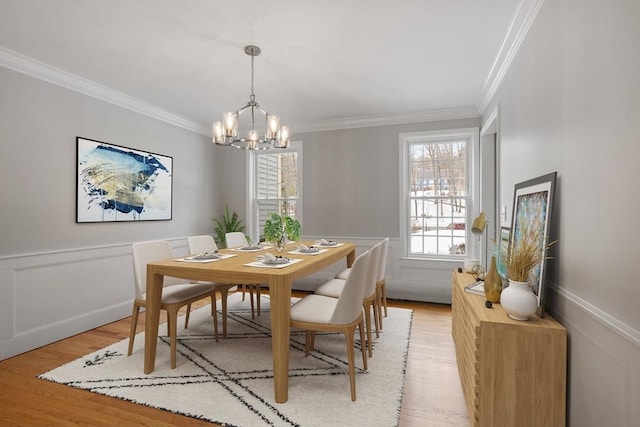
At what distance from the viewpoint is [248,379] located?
2.35 metres

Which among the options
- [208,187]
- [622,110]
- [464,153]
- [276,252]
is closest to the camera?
[622,110]

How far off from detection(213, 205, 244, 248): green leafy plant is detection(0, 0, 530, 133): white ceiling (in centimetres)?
197

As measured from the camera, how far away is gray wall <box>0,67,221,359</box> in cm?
279

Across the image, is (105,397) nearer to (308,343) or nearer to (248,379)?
(248,379)

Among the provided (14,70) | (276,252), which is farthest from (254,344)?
(14,70)

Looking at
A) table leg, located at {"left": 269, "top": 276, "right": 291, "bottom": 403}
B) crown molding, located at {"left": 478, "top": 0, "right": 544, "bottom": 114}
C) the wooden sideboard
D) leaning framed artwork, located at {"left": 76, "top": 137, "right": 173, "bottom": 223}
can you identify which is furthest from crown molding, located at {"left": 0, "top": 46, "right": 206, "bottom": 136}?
the wooden sideboard

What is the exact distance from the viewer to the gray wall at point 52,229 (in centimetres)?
279

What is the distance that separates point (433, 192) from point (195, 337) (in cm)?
345

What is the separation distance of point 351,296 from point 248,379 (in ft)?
3.29

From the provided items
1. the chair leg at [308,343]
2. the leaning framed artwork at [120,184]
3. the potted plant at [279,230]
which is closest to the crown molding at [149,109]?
the leaning framed artwork at [120,184]

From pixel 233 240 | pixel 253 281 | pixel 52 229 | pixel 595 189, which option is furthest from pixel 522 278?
pixel 52 229

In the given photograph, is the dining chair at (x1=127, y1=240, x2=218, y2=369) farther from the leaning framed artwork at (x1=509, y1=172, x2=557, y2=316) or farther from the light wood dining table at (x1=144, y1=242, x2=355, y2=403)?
the leaning framed artwork at (x1=509, y1=172, x2=557, y2=316)

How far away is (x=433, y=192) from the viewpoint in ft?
14.8

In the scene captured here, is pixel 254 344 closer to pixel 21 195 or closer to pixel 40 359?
pixel 40 359
